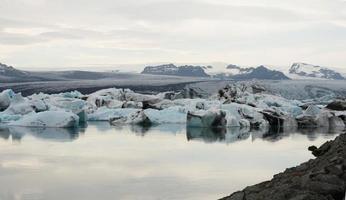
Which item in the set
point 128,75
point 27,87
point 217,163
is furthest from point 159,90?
point 217,163

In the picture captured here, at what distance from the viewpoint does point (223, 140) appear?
11109 mm

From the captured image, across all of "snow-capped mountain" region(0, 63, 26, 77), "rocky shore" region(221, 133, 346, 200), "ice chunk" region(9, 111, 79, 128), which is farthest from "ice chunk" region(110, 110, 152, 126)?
"snow-capped mountain" region(0, 63, 26, 77)

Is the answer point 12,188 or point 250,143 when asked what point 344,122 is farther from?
point 12,188

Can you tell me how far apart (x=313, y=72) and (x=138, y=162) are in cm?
7097

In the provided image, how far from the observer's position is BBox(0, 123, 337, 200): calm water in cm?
560

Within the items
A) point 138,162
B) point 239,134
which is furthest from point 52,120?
point 138,162

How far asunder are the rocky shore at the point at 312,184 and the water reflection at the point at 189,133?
5.96m

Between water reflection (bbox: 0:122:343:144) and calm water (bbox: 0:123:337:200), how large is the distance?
0.02 metres

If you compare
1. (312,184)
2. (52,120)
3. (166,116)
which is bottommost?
(166,116)

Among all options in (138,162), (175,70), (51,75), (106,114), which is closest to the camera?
(138,162)

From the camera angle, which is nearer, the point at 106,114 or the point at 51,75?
the point at 106,114

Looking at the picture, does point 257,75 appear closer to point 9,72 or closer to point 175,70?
point 175,70

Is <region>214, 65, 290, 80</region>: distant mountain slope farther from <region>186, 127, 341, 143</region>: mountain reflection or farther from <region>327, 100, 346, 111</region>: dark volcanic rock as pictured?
<region>186, 127, 341, 143</region>: mountain reflection

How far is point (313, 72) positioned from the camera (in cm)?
7606
